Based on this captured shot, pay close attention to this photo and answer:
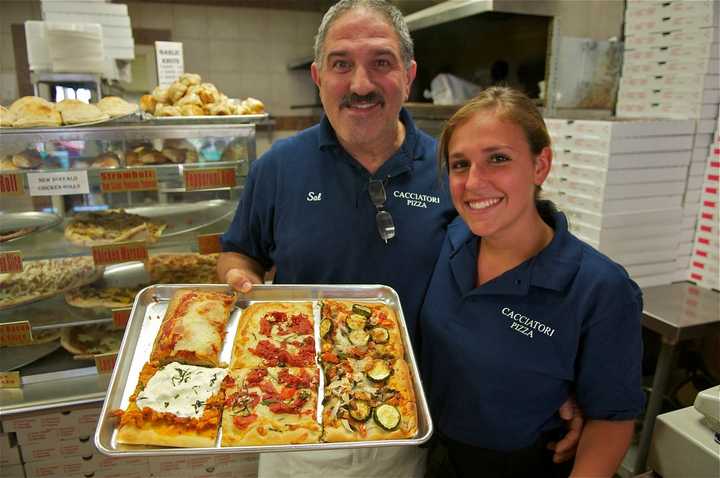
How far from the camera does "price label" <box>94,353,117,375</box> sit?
220 cm

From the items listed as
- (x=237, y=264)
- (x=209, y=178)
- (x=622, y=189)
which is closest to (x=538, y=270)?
(x=237, y=264)

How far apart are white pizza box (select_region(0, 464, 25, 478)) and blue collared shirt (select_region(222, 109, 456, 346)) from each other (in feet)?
5.30

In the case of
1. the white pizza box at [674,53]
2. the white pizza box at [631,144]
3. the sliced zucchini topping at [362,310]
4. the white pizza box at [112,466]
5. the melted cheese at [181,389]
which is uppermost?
the white pizza box at [674,53]

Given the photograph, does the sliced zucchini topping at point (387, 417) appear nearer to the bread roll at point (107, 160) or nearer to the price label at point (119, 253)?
the price label at point (119, 253)

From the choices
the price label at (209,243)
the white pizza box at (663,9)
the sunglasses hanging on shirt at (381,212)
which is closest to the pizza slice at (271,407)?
the sunglasses hanging on shirt at (381,212)

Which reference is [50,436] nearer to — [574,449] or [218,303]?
[218,303]

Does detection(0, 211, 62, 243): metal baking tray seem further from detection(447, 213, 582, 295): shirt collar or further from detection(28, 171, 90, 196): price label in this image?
→ detection(447, 213, 582, 295): shirt collar

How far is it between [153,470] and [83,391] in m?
0.53

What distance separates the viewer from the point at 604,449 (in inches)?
52.8

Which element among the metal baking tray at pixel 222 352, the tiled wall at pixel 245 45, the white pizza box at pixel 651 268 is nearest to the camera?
the metal baking tray at pixel 222 352

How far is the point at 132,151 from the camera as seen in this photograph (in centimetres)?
205

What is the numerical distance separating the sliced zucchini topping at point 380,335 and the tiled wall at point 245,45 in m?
5.19

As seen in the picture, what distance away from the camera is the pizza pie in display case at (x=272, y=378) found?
130 cm

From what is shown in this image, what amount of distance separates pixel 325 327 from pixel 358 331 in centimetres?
11
